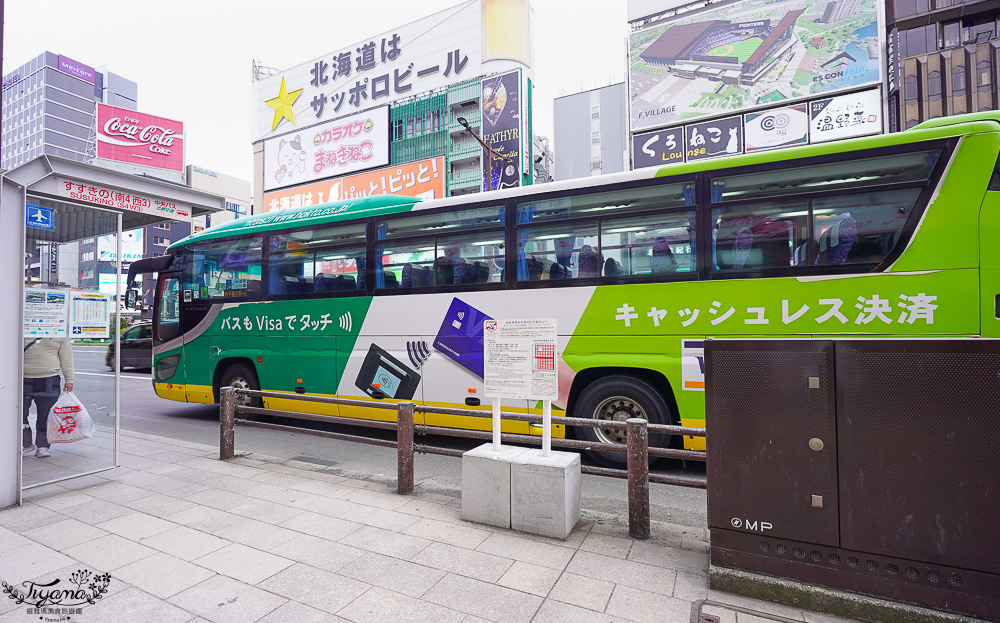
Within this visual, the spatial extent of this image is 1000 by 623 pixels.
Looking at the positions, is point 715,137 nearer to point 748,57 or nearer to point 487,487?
point 748,57

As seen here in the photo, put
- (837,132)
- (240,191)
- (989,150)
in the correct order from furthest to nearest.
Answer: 1. (240,191)
2. (837,132)
3. (989,150)

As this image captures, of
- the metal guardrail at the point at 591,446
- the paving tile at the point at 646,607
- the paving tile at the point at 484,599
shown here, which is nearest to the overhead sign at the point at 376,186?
the metal guardrail at the point at 591,446

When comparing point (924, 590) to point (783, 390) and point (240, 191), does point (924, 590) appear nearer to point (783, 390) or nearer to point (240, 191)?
point (783, 390)

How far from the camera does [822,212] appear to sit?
5.24 metres

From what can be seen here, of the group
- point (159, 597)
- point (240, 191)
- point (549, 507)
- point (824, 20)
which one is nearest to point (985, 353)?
point (549, 507)

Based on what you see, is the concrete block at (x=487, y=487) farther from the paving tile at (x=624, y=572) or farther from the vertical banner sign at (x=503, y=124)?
the vertical banner sign at (x=503, y=124)

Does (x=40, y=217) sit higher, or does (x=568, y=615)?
(x=40, y=217)

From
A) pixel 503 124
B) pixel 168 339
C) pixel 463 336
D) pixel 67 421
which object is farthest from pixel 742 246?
pixel 503 124

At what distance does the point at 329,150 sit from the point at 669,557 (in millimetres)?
31967

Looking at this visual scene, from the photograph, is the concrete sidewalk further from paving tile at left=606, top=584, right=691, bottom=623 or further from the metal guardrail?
the metal guardrail

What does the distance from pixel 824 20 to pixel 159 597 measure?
30067mm

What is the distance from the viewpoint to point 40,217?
524 cm

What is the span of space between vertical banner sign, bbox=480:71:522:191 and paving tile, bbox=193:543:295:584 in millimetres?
22907

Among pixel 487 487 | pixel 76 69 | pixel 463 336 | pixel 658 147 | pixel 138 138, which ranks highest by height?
pixel 76 69
